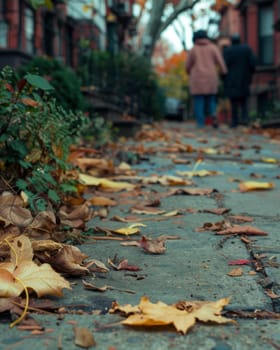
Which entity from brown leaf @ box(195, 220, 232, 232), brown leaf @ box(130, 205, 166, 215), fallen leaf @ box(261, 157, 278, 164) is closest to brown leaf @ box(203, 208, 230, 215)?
brown leaf @ box(130, 205, 166, 215)

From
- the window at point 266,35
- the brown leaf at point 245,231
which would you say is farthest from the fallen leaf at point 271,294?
→ the window at point 266,35

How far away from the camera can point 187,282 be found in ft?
7.16

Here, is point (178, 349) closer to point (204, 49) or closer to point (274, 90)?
point (204, 49)

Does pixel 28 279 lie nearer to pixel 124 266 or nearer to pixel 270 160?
pixel 124 266

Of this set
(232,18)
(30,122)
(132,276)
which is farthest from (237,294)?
(232,18)

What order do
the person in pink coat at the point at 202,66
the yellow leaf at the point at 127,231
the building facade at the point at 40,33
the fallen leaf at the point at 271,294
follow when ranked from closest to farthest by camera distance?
the fallen leaf at the point at 271,294
the yellow leaf at the point at 127,231
the building facade at the point at 40,33
the person in pink coat at the point at 202,66

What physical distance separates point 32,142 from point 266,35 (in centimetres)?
2425

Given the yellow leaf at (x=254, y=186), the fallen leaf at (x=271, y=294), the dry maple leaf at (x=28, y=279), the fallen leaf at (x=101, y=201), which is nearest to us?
the dry maple leaf at (x=28, y=279)

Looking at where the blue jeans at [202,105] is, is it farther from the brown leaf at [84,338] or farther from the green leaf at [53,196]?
the brown leaf at [84,338]

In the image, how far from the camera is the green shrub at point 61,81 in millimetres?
6906

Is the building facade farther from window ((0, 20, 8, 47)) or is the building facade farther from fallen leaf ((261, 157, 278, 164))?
fallen leaf ((261, 157, 278, 164))

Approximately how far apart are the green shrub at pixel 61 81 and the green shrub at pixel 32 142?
3.55 metres

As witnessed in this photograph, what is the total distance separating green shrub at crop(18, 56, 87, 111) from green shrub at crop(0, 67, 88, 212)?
355 cm

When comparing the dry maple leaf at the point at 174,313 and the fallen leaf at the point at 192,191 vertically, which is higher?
the dry maple leaf at the point at 174,313
